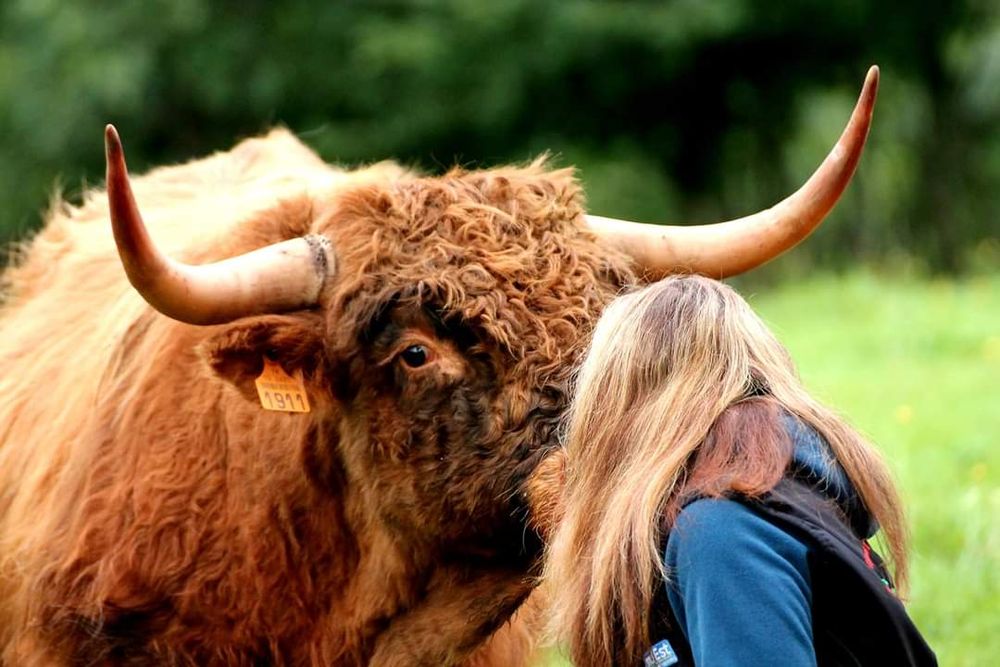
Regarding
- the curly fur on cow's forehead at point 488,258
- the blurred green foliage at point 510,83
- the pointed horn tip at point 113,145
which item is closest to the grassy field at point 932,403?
the curly fur on cow's forehead at point 488,258

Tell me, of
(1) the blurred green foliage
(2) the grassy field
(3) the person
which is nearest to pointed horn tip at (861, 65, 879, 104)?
(2) the grassy field

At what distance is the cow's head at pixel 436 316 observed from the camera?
382cm

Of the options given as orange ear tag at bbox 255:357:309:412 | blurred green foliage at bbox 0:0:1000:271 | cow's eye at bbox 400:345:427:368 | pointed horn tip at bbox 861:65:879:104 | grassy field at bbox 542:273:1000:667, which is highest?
blurred green foliage at bbox 0:0:1000:271

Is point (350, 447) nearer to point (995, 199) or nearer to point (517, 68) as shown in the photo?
point (517, 68)

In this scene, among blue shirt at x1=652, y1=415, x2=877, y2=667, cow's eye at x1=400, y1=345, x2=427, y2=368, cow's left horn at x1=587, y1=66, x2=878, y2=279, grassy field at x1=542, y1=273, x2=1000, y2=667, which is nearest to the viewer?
blue shirt at x1=652, y1=415, x2=877, y2=667

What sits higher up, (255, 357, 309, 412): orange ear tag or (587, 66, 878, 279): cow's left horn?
(587, 66, 878, 279): cow's left horn

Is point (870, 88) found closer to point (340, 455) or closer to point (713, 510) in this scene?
point (713, 510)

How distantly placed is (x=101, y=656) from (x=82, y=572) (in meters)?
0.23

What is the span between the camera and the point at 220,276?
13.0 feet

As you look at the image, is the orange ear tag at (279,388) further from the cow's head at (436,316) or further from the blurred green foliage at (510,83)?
the blurred green foliage at (510,83)

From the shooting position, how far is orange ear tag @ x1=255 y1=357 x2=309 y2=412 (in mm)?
4117

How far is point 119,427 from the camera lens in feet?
14.8

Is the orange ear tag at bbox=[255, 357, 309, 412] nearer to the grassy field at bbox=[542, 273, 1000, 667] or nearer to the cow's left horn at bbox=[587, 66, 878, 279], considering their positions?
the cow's left horn at bbox=[587, 66, 878, 279]

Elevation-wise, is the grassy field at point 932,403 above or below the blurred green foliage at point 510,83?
below
